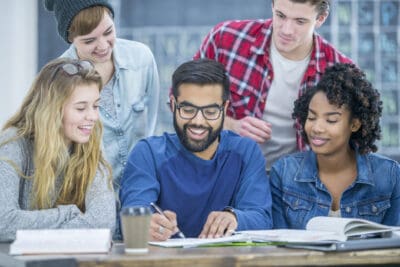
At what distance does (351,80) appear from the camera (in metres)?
3.08

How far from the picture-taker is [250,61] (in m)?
3.31

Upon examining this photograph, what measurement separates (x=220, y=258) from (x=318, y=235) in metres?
0.33

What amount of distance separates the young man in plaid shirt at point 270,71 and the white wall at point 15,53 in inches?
144

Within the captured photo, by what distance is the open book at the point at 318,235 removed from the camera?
2232 mm

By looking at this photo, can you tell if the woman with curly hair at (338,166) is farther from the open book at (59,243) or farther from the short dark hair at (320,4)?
the open book at (59,243)

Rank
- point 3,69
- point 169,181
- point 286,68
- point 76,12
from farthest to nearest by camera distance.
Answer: point 3,69
point 286,68
point 76,12
point 169,181

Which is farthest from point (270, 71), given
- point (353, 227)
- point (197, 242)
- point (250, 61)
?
point (197, 242)

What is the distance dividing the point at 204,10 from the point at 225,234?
5.63 meters

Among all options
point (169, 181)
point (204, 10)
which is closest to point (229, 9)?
point (204, 10)

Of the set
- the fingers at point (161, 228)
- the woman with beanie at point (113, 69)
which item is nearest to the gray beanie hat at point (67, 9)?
the woman with beanie at point (113, 69)

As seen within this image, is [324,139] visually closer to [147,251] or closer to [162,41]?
[147,251]

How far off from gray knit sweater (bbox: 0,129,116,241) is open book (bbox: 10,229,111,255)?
14.5 inches

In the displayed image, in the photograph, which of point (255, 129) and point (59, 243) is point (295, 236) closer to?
point (59, 243)

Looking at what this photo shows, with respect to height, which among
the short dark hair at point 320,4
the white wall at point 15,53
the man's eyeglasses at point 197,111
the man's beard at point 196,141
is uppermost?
the white wall at point 15,53
